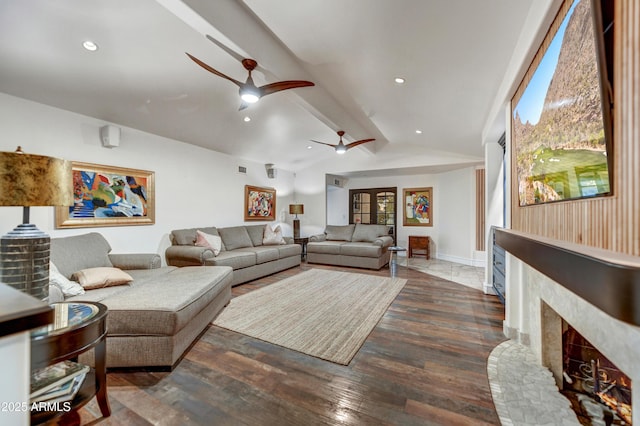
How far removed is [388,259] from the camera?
20.4 feet

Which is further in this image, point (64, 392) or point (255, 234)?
point (255, 234)

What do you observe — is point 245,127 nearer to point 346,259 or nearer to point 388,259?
point 346,259

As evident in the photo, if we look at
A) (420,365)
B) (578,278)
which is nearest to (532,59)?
(578,278)

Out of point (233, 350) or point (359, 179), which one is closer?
point (233, 350)

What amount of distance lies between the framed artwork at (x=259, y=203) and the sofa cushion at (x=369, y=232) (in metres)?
2.22

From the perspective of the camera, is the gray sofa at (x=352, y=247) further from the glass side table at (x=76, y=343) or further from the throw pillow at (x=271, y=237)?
the glass side table at (x=76, y=343)

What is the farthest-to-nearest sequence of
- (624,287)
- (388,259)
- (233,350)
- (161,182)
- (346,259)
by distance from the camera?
(388,259) → (346,259) → (161,182) → (233,350) → (624,287)

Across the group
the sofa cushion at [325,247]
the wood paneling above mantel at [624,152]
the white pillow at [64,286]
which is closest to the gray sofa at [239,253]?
the sofa cushion at [325,247]

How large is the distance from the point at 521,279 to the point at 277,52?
125 inches

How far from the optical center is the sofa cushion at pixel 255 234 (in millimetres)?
5637

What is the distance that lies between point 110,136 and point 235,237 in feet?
8.34

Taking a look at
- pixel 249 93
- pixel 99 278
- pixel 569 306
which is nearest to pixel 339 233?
→ pixel 249 93

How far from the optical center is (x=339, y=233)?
6.60 metres

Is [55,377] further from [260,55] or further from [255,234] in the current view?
[255,234]
